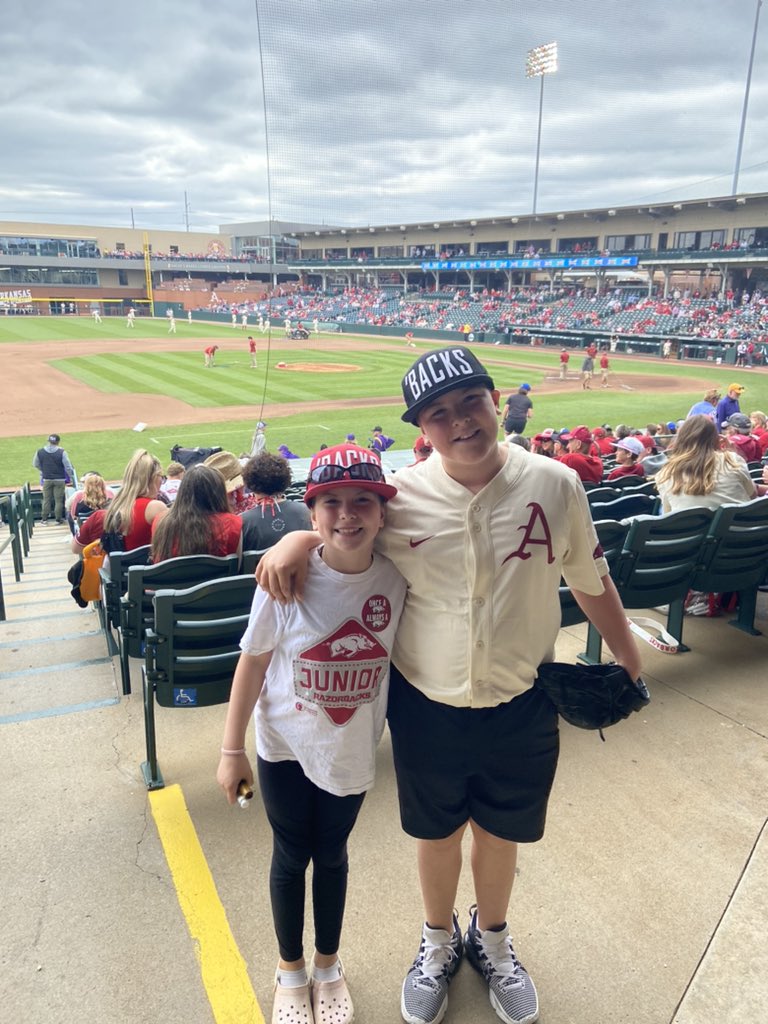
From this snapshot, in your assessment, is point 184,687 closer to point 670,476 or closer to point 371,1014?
point 371,1014

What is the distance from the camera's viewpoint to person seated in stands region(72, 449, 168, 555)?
4711 millimetres

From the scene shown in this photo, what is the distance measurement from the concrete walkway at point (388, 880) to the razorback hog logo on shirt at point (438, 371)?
1978mm

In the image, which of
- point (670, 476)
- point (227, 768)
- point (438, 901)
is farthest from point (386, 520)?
point (670, 476)

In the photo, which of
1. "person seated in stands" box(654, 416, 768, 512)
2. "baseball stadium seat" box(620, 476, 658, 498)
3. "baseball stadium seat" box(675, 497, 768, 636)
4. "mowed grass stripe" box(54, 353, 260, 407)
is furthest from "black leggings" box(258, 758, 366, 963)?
"mowed grass stripe" box(54, 353, 260, 407)

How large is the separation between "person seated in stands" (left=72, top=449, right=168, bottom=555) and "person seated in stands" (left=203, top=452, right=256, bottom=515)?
40 cm

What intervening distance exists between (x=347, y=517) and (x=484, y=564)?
42 centimetres

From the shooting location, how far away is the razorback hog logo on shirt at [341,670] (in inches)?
81.0

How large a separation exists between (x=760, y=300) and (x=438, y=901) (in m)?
50.0

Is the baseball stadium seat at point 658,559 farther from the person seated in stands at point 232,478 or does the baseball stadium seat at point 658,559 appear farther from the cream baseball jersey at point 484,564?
the person seated in stands at point 232,478

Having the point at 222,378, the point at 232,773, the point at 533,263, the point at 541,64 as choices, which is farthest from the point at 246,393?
the point at 533,263

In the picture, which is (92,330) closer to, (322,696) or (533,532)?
(322,696)

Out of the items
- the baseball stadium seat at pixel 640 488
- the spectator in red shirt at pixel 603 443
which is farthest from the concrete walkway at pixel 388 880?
the spectator in red shirt at pixel 603 443

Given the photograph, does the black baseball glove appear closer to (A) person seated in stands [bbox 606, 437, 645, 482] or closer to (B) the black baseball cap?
(B) the black baseball cap

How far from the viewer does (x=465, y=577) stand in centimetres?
205
